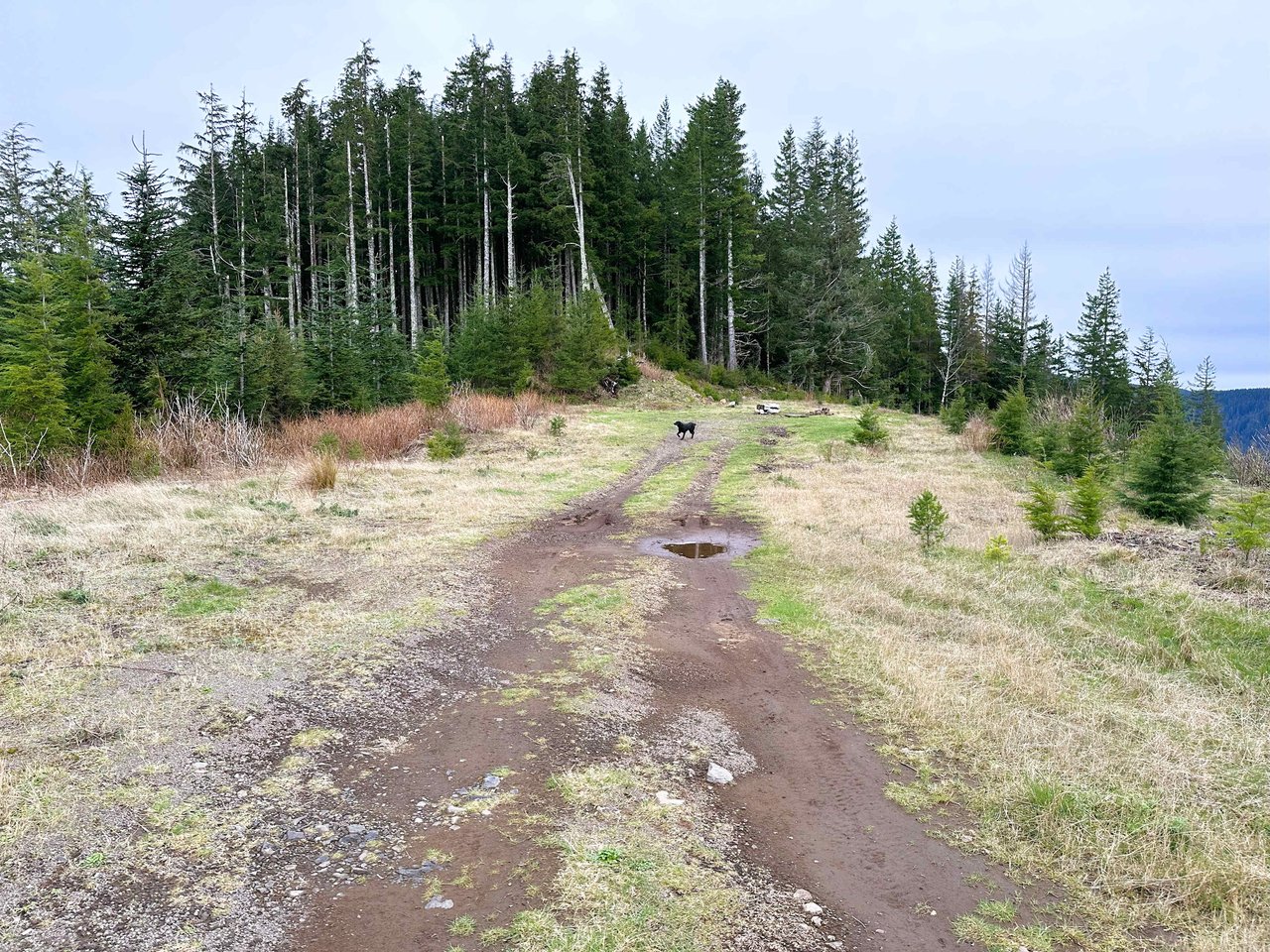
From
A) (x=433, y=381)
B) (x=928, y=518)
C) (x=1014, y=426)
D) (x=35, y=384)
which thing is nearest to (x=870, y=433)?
(x=1014, y=426)

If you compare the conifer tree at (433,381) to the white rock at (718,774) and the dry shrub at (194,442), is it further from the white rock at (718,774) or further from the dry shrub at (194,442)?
the white rock at (718,774)

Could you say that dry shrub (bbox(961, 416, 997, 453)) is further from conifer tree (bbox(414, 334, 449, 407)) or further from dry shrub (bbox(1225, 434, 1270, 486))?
conifer tree (bbox(414, 334, 449, 407))

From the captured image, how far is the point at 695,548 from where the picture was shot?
1061cm

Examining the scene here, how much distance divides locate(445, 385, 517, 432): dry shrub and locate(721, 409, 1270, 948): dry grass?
1218cm

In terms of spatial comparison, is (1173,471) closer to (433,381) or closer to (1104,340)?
(433,381)

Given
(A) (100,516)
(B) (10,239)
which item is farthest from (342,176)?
(A) (100,516)

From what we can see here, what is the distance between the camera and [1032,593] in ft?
27.7

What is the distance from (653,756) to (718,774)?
0.46m

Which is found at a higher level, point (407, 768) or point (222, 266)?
point (222, 266)

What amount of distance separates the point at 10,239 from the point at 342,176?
13979mm

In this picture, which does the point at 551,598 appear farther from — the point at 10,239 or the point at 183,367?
the point at 10,239

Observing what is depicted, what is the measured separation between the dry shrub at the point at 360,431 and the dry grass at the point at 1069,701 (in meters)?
10.9

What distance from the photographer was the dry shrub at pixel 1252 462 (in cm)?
1936

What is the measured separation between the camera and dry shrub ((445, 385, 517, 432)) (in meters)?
20.9
